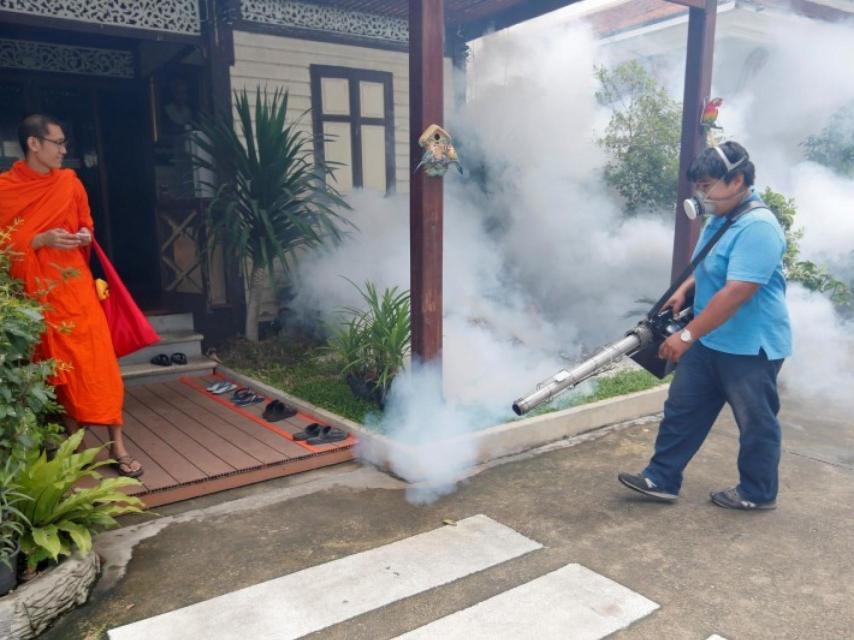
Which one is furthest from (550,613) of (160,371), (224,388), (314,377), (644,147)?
(644,147)

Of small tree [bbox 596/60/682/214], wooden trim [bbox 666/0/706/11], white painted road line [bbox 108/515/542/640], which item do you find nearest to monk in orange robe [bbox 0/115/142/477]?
white painted road line [bbox 108/515/542/640]

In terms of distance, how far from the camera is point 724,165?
3.28 metres

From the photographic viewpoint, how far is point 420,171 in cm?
400

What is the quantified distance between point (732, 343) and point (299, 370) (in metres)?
3.63

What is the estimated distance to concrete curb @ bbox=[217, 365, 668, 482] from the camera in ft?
13.4

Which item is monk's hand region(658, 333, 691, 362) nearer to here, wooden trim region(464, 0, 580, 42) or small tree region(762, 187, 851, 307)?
small tree region(762, 187, 851, 307)

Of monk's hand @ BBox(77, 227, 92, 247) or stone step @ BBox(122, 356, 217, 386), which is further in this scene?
stone step @ BBox(122, 356, 217, 386)

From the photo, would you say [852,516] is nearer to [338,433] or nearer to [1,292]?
[338,433]

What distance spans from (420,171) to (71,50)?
464 centimetres

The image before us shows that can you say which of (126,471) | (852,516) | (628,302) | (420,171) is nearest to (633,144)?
(628,302)

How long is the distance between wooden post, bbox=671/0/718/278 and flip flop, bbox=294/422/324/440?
3629mm

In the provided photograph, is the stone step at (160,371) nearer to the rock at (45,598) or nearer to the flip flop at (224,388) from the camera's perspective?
the flip flop at (224,388)

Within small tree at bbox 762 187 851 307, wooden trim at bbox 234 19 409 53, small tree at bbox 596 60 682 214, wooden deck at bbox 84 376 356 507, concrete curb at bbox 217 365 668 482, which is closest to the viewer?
wooden deck at bbox 84 376 356 507

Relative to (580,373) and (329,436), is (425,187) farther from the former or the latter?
(329,436)
